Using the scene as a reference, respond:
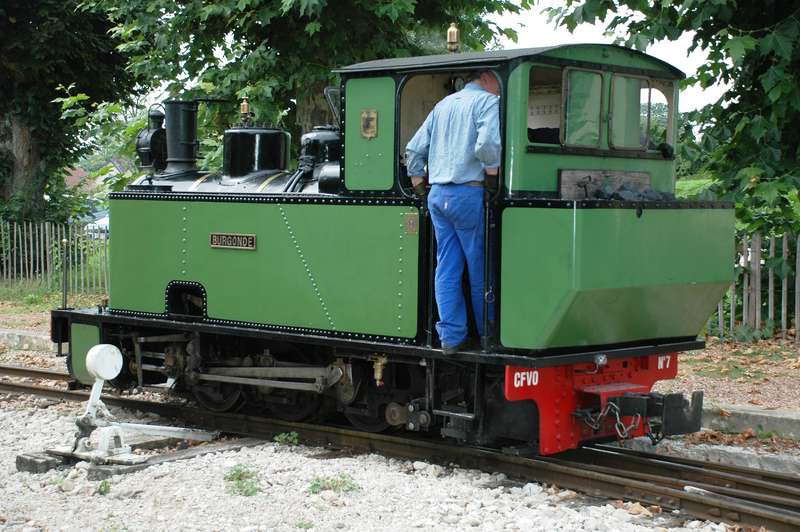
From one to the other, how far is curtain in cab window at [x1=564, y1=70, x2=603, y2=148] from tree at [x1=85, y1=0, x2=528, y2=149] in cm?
544

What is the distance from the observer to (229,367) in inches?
346

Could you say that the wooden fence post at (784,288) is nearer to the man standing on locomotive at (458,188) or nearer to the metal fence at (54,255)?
the man standing on locomotive at (458,188)

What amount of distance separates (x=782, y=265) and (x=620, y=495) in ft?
19.5

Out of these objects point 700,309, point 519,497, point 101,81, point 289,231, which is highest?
point 101,81

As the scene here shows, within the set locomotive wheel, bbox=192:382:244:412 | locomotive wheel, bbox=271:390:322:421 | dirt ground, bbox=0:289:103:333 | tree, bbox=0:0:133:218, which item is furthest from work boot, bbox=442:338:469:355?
tree, bbox=0:0:133:218

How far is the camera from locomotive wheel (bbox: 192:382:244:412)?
29.6 feet

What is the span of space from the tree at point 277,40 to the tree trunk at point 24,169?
8365mm

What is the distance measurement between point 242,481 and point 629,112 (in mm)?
3514

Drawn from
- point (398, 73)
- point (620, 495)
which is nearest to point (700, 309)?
point (620, 495)

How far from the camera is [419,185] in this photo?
704 cm

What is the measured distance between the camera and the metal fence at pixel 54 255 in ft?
59.2

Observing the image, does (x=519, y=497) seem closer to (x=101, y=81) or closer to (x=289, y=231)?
(x=289, y=231)

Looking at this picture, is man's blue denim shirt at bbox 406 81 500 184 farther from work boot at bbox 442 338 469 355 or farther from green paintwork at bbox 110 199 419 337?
A: work boot at bbox 442 338 469 355

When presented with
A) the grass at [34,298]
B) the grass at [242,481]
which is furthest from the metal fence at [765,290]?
the grass at [34,298]
